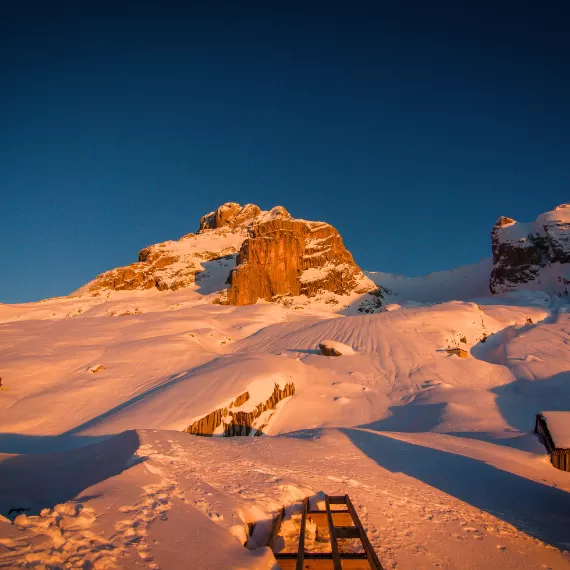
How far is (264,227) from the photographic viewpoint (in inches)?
3135

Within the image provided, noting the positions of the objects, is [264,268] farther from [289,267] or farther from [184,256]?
[184,256]

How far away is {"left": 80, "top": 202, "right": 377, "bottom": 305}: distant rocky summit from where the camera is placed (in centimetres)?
7406

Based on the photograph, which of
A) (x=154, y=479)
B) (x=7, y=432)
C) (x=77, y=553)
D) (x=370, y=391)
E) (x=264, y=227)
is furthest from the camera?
(x=264, y=227)

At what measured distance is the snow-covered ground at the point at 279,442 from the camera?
3996 millimetres

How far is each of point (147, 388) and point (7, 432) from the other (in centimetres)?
572

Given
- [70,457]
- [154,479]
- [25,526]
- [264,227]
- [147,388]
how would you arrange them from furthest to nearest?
[264,227]
[147,388]
[70,457]
[154,479]
[25,526]

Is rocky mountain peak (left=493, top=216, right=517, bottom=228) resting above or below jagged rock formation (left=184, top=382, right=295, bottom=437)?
above

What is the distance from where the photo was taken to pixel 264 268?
7475 cm

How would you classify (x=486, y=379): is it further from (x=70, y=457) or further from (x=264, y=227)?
(x=264, y=227)

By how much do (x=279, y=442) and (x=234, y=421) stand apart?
18.6 ft

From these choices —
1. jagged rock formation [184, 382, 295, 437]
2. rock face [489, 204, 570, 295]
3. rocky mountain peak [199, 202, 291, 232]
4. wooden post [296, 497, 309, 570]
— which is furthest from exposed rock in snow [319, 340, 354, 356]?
rocky mountain peak [199, 202, 291, 232]

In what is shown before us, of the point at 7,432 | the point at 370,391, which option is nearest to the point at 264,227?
the point at 370,391

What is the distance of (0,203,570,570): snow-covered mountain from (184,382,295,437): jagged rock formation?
7cm

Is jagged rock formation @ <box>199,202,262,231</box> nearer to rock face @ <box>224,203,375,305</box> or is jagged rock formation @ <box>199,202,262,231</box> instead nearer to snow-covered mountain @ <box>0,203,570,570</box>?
rock face @ <box>224,203,375,305</box>
